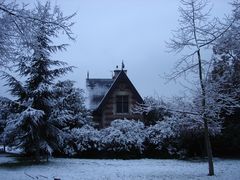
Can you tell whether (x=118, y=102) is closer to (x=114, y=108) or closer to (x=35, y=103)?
(x=114, y=108)

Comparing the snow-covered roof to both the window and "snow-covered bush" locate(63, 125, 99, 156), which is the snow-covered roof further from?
"snow-covered bush" locate(63, 125, 99, 156)

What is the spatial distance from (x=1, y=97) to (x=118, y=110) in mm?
13183

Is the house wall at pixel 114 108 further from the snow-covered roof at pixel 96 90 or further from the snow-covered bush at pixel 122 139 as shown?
the snow-covered bush at pixel 122 139

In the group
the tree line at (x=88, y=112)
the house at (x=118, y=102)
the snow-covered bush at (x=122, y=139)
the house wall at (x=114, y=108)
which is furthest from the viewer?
the house wall at (x=114, y=108)

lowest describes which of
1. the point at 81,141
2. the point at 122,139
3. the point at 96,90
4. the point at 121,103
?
the point at 81,141

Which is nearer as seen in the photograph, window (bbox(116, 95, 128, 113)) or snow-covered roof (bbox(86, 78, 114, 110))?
window (bbox(116, 95, 128, 113))

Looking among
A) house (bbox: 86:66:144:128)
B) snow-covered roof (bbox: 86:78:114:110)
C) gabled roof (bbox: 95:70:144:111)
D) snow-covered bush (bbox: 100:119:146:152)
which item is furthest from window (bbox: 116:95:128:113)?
snow-covered bush (bbox: 100:119:146:152)

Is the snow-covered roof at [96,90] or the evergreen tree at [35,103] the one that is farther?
the snow-covered roof at [96,90]

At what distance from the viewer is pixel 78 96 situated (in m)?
25.8

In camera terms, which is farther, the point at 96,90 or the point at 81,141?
the point at 96,90

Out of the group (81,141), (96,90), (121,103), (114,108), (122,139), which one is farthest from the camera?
(96,90)

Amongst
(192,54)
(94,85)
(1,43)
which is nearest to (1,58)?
(1,43)

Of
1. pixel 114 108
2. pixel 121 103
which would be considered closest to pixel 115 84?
pixel 121 103


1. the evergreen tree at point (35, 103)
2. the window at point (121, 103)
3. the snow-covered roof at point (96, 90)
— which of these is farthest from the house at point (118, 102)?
the evergreen tree at point (35, 103)
